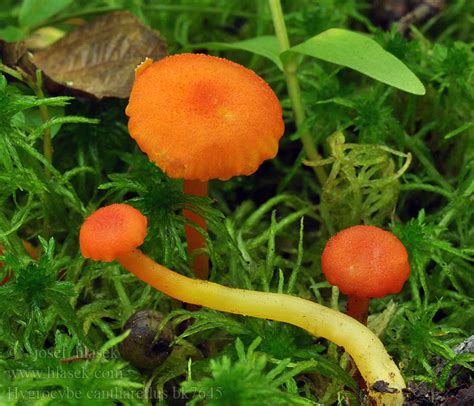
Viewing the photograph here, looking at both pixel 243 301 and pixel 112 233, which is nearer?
pixel 112 233

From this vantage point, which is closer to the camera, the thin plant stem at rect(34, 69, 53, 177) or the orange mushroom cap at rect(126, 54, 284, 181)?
the orange mushroom cap at rect(126, 54, 284, 181)

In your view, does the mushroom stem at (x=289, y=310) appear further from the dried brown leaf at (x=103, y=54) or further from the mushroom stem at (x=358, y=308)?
the dried brown leaf at (x=103, y=54)

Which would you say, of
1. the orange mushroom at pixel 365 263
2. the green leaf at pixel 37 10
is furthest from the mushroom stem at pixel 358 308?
the green leaf at pixel 37 10

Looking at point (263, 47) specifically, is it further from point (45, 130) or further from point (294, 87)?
point (45, 130)

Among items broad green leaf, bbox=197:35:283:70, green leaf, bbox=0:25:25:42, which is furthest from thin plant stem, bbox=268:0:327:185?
green leaf, bbox=0:25:25:42

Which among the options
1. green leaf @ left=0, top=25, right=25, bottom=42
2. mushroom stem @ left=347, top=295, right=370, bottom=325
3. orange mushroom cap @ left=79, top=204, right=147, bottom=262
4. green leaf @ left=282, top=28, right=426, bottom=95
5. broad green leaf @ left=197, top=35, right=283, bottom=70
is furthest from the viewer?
green leaf @ left=0, top=25, right=25, bottom=42

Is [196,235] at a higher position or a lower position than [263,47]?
lower

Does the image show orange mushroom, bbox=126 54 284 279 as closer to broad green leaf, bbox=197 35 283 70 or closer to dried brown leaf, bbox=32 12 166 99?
broad green leaf, bbox=197 35 283 70

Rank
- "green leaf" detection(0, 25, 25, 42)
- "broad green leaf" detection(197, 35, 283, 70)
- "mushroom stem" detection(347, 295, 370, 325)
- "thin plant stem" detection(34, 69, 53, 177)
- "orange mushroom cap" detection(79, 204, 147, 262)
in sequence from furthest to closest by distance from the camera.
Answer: "green leaf" detection(0, 25, 25, 42), "broad green leaf" detection(197, 35, 283, 70), "thin plant stem" detection(34, 69, 53, 177), "mushroom stem" detection(347, 295, 370, 325), "orange mushroom cap" detection(79, 204, 147, 262)

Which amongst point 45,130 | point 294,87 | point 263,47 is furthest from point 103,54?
point 294,87
